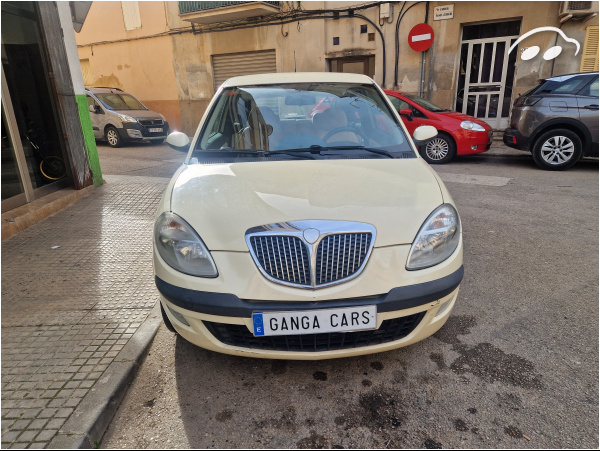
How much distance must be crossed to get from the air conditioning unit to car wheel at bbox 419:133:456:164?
4.74 m

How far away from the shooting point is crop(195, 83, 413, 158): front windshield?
2.95 metres

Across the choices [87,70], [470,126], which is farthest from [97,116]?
[470,126]

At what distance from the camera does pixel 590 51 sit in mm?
9977

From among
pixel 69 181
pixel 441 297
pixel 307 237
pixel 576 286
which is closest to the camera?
pixel 307 237

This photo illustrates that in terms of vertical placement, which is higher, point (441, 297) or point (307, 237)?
point (307, 237)

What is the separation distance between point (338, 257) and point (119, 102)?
12577 millimetres

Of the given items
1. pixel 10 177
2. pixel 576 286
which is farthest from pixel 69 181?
pixel 576 286

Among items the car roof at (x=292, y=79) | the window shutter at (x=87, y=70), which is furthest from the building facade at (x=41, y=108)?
the window shutter at (x=87, y=70)

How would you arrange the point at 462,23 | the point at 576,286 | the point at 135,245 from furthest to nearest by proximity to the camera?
the point at 462,23 → the point at 135,245 → the point at 576,286

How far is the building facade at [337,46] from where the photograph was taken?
10633mm

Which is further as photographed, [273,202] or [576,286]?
[576,286]

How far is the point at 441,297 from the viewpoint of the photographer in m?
2.12

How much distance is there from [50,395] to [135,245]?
2300 millimetres

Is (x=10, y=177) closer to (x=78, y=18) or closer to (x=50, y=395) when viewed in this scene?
(x=78, y=18)
